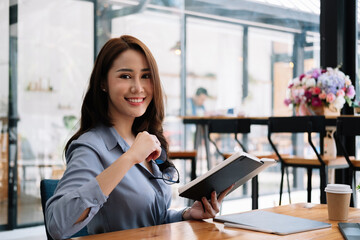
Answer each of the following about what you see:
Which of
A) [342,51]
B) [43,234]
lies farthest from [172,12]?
[43,234]

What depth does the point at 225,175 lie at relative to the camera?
4.77 feet

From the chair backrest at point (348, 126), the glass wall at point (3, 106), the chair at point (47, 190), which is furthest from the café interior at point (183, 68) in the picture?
the chair at point (47, 190)

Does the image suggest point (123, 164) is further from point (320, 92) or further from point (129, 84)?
point (320, 92)

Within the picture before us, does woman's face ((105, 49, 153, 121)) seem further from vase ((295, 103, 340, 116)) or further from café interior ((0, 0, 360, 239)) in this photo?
vase ((295, 103, 340, 116))

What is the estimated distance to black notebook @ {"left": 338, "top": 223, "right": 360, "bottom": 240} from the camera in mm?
1255

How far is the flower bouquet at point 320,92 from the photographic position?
422 centimetres

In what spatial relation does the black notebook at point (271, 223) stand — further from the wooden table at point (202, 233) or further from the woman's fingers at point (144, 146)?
the woman's fingers at point (144, 146)

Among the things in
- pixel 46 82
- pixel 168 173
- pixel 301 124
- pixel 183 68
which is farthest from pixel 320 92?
pixel 168 173

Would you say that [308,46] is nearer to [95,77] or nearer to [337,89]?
[337,89]

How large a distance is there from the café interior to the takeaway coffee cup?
2629 mm

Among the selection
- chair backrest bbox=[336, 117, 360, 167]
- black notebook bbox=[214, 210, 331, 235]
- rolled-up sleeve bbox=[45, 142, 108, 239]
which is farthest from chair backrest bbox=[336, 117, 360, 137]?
rolled-up sleeve bbox=[45, 142, 108, 239]

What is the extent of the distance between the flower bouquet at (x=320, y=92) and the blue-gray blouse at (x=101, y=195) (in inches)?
111

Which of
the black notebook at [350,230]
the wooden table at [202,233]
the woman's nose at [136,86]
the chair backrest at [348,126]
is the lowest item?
the wooden table at [202,233]

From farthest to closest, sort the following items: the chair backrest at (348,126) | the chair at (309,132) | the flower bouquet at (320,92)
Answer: the flower bouquet at (320,92)
the chair at (309,132)
the chair backrest at (348,126)
